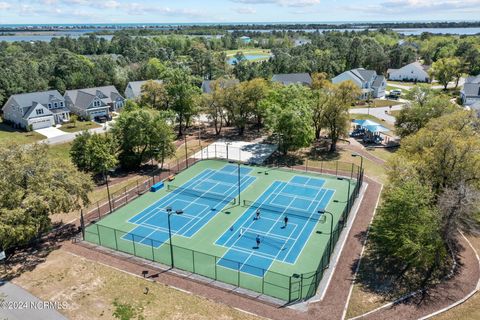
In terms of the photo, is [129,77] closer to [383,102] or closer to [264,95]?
[264,95]

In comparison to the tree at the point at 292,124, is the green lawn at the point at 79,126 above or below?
A: below

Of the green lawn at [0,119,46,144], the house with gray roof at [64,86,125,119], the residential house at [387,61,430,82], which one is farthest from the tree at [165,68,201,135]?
the residential house at [387,61,430,82]

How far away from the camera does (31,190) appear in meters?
25.8

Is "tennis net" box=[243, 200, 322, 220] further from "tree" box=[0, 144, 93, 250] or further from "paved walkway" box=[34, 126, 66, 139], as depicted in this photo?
"paved walkway" box=[34, 126, 66, 139]

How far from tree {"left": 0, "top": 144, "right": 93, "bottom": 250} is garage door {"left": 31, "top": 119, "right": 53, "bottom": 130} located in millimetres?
37726

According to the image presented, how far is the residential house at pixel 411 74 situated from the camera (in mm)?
106750

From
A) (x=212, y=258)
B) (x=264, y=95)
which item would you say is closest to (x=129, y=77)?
(x=264, y=95)

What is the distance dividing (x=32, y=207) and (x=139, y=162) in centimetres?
2032

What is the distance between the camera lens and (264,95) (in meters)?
56.2

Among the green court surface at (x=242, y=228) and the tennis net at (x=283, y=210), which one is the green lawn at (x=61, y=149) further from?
the tennis net at (x=283, y=210)

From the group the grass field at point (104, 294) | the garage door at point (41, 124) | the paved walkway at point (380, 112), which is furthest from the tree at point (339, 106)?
the garage door at point (41, 124)

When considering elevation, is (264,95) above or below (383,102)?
above

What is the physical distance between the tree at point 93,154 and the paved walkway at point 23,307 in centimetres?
1733

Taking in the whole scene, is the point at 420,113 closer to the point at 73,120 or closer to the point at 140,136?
the point at 140,136
